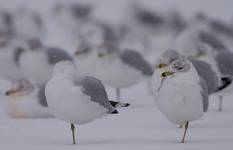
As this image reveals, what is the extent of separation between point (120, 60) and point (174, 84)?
3.78 metres

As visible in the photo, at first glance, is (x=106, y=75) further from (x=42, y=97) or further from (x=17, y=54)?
(x=17, y=54)

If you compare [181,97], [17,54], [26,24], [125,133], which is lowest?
[125,133]

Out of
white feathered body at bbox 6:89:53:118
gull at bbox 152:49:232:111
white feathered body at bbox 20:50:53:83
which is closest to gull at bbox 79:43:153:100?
white feathered body at bbox 20:50:53:83

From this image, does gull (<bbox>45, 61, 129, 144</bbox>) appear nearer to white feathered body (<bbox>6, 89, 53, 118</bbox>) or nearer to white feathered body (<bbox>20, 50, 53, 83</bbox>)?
white feathered body (<bbox>6, 89, 53, 118</bbox>)

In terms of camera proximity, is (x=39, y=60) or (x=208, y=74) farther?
(x=39, y=60)

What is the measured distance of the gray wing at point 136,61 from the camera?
10766mm

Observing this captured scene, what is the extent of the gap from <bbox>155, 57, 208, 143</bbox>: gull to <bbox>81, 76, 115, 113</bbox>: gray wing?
574mm

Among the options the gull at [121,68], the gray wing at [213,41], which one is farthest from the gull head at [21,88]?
the gray wing at [213,41]

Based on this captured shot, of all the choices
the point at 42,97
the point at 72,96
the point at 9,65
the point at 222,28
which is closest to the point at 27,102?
the point at 42,97

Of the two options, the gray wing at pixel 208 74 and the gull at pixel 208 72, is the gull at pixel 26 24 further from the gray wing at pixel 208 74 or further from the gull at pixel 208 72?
the gray wing at pixel 208 74

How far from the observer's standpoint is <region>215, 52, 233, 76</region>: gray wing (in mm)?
9656

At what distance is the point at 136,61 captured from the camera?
1084cm

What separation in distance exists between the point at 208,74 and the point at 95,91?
210cm

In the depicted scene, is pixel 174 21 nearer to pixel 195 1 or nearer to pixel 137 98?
pixel 195 1
